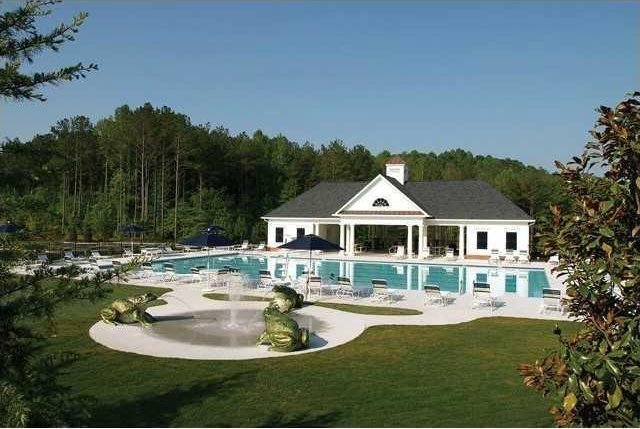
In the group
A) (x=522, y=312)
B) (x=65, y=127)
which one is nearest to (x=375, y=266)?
(x=522, y=312)

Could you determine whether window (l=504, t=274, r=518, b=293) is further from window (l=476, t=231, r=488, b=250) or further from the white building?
window (l=476, t=231, r=488, b=250)

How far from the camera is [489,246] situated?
37281mm

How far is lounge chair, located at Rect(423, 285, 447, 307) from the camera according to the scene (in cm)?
1920

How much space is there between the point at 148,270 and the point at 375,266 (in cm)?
1424

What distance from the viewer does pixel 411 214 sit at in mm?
37750

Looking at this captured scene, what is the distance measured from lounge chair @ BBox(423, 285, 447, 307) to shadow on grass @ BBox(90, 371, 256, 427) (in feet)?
35.1

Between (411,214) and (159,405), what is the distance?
30.8m

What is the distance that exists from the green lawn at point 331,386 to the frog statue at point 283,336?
1.87 ft

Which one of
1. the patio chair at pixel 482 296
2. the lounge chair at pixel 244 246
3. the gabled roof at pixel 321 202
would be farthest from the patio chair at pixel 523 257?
the lounge chair at pixel 244 246

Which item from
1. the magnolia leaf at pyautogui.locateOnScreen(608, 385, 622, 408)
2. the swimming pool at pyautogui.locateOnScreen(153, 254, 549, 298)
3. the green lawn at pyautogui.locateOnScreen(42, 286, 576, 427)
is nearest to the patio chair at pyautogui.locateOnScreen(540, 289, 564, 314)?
the swimming pool at pyautogui.locateOnScreen(153, 254, 549, 298)

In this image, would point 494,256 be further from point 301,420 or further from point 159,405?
point 159,405

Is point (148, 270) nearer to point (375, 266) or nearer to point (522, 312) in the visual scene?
point (375, 266)

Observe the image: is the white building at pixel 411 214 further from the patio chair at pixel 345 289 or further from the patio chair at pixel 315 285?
the patio chair at pixel 345 289

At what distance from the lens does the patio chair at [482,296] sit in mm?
18703
